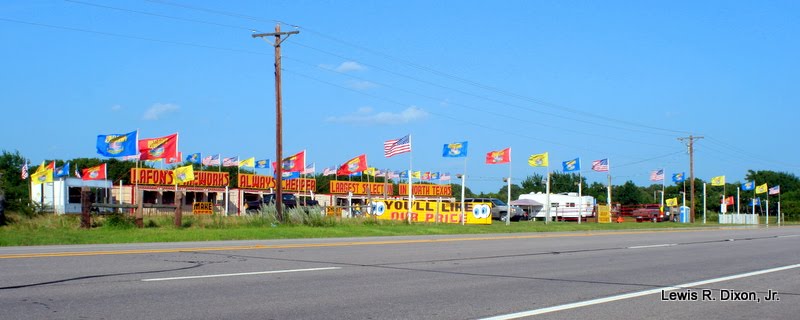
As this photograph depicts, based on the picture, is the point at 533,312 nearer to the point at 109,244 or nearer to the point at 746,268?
the point at 746,268

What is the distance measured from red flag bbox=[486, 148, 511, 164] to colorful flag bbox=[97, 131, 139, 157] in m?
20.5

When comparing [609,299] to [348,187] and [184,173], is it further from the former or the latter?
[348,187]

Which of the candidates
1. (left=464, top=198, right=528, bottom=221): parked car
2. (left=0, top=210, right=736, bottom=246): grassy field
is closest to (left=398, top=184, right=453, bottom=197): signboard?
(left=464, top=198, right=528, bottom=221): parked car

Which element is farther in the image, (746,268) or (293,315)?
(746,268)

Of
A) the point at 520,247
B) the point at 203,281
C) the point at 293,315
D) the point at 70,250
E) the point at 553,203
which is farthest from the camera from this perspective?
the point at 553,203

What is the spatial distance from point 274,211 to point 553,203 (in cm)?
3616

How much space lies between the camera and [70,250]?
57.0ft

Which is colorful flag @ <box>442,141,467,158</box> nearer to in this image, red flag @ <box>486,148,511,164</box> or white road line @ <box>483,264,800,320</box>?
red flag @ <box>486,148,511,164</box>

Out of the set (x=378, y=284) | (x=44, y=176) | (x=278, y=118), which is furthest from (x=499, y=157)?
(x=378, y=284)

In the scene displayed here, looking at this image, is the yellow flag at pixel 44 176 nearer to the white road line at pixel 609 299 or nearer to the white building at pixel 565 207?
the white building at pixel 565 207

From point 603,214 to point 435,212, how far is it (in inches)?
682

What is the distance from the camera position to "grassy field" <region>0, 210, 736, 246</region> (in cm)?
2145

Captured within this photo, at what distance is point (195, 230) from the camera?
26.0 metres

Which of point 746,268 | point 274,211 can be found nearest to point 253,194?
point 274,211
